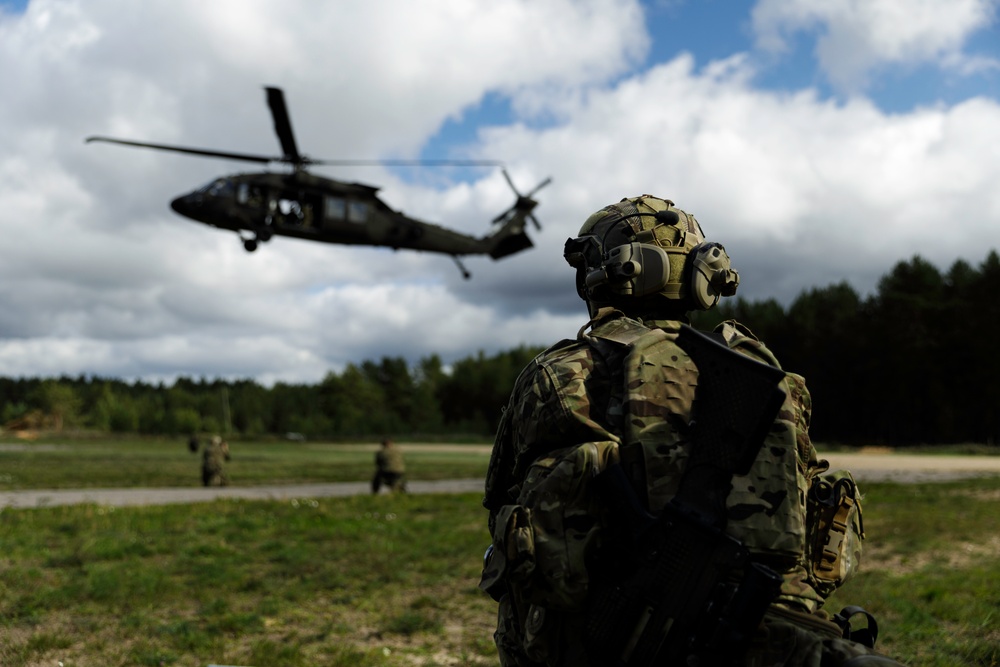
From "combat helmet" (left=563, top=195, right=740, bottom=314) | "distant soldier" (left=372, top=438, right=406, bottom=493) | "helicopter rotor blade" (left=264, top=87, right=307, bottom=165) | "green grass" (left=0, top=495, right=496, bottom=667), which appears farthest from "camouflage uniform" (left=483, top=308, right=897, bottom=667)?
"helicopter rotor blade" (left=264, top=87, right=307, bottom=165)

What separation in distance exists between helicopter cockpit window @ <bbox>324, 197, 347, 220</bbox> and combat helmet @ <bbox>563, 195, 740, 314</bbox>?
21.3 m

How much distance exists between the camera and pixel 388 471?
1855 cm

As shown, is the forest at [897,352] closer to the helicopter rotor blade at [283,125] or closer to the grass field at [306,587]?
the helicopter rotor blade at [283,125]

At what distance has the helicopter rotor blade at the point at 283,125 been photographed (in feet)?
70.2

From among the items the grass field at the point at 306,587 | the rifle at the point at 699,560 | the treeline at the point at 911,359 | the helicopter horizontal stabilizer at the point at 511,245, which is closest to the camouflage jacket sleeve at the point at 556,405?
the rifle at the point at 699,560

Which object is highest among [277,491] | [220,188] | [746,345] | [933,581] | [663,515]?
[220,188]

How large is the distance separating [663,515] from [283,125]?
2195 cm

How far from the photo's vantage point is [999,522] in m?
12.2

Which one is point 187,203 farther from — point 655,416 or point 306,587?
point 655,416

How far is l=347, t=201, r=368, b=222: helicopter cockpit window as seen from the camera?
78.3 feet

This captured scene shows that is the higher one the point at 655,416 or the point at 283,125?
the point at 283,125

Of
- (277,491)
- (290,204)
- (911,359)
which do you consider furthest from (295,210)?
(911,359)

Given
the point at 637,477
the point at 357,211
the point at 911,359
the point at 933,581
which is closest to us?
the point at 637,477

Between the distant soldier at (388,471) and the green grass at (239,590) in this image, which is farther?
the distant soldier at (388,471)
